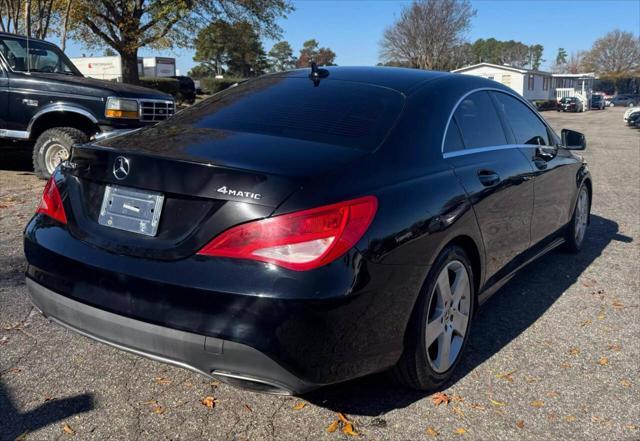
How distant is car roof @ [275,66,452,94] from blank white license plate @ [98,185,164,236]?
155 centimetres

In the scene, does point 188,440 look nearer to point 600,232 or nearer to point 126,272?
point 126,272

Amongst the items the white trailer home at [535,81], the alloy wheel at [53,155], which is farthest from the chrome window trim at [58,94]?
the white trailer home at [535,81]

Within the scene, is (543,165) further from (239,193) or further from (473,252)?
(239,193)

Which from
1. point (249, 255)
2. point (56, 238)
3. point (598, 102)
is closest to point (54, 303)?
point (56, 238)

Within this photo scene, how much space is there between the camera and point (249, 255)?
7.75ft

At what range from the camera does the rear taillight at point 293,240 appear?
2.34 m

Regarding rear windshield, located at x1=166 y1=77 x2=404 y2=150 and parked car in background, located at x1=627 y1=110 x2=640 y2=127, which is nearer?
rear windshield, located at x1=166 y1=77 x2=404 y2=150

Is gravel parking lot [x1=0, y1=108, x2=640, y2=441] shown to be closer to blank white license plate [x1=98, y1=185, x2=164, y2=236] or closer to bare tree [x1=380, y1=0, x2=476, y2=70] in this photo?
blank white license plate [x1=98, y1=185, x2=164, y2=236]

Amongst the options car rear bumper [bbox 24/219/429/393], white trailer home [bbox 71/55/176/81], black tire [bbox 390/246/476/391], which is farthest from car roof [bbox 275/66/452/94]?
white trailer home [bbox 71/55/176/81]

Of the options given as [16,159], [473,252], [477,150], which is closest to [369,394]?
[473,252]

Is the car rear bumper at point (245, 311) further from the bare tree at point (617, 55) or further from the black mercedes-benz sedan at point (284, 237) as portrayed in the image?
the bare tree at point (617, 55)

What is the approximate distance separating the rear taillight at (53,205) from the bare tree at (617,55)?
110 metres

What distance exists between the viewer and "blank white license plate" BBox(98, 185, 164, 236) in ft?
8.38

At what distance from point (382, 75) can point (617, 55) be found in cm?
11265
